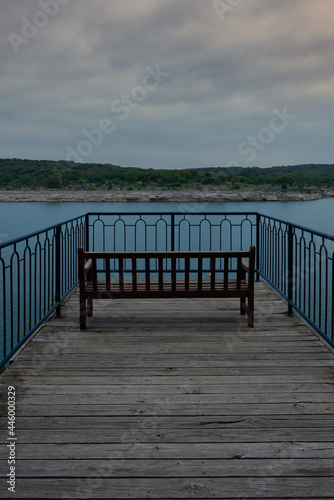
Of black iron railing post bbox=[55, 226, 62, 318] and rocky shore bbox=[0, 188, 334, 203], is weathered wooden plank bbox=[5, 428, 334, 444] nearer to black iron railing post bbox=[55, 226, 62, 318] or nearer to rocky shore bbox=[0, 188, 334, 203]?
black iron railing post bbox=[55, 226, 62, 318]

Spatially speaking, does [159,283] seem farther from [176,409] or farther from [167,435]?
[167,435]

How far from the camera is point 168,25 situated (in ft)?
44.3

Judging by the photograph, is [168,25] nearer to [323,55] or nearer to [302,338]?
[323,55]

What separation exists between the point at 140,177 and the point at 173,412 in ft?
124

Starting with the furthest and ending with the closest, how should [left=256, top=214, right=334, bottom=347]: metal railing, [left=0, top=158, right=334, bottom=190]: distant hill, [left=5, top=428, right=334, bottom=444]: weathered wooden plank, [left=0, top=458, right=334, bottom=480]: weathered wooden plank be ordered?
Answer: 1. [left=0, top=158, right=334, bottom=190]: distant hill
2. [left=256, top=214, right=334, bottom=347]: metal railing
3. [left=5, top=428, right=334, bottom=444]: weathered wooden plank
4. [left=0, top=458, right=334, bottom=480]: weathered wooden plank

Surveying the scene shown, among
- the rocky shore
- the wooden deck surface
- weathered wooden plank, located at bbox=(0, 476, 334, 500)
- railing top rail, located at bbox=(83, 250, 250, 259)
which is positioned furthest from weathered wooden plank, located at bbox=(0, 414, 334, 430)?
the rocky shore

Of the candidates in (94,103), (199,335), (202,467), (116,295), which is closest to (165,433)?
(202,467)

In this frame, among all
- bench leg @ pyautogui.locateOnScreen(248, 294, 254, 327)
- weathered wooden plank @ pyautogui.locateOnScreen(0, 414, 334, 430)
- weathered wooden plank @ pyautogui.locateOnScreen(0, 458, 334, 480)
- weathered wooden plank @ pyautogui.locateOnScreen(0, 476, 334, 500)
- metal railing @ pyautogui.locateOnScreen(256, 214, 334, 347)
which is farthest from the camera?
bench leg @ pyautogui.locateOnScreen(248, 294, 254, 327)

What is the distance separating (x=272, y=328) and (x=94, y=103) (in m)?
30.4

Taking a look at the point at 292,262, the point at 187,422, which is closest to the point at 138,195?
the point at 292,262

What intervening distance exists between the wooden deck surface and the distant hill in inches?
1206

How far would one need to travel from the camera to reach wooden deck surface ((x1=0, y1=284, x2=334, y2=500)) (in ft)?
6.28

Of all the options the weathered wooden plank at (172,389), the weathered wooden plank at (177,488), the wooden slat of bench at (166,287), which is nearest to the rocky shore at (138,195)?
the wooden slat of bench at (166,287)

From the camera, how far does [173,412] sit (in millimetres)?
2516
